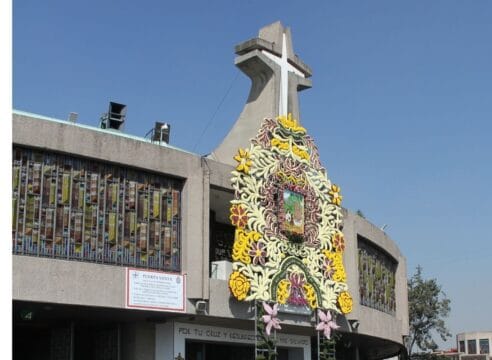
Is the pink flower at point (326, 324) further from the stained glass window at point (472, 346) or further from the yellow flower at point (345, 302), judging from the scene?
the stained glass window at point (472, 346)

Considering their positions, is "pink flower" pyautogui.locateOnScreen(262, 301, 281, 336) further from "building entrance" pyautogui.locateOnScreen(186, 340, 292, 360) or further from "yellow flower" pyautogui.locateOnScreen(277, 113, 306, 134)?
"yellow flower" pyautogui.locateOnScreen(277, 113, 306, 134)

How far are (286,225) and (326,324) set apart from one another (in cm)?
375

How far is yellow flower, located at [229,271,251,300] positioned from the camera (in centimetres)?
2219

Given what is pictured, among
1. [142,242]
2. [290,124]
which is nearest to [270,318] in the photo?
[142,242]

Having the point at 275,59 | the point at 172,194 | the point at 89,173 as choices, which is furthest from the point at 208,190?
the point at 275,59

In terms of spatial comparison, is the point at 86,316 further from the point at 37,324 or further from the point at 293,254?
the point at 293,254

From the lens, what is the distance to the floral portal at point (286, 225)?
2309 centimetres

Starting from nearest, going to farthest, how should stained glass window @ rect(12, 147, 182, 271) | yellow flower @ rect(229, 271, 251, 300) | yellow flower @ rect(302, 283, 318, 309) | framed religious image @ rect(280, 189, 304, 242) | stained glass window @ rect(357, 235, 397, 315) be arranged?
stained glass window @ rect(12, 147, 182, 271), yellow flower @ rect(229, 271, 251, 300), framed religious image @ rect(280, 189, 304, 242), yellow flower @ rect(302, 283, 318, 309), stained glass window @ rect(357, 235, 397, 315)

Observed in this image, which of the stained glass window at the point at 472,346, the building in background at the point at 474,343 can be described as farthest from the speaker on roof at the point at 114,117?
the stained glass window at the point at 472,346

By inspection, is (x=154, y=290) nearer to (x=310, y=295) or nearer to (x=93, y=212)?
(x=93, y=212)

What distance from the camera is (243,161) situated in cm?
2355

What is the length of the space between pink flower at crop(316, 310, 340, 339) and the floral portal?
2.9 inches

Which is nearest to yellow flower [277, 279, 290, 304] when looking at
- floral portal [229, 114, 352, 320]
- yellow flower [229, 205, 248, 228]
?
floral portal [229, 114, 352, 320]

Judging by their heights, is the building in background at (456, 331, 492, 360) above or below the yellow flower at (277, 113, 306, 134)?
below
